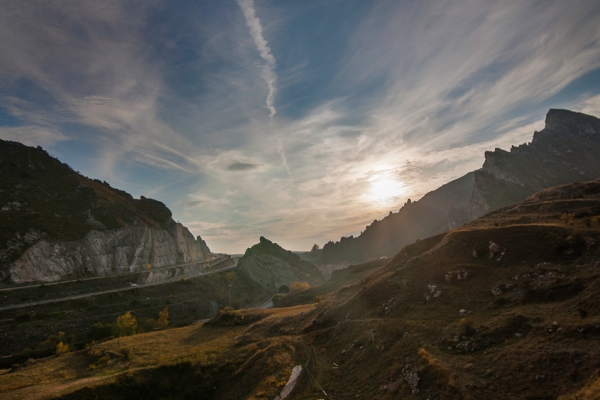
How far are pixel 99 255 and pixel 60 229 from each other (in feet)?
53.6

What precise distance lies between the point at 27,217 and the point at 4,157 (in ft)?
160

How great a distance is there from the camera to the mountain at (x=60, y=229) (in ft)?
303

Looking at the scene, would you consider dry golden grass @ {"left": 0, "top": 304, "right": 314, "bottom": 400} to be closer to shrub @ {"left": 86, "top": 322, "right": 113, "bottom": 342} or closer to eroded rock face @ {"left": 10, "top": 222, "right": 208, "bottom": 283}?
shrub @ {"left": 86, "top": 322, "right": 113, "bottom": 342}

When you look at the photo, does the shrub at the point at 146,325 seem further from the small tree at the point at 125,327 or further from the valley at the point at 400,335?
the small tree at the point at 125,327

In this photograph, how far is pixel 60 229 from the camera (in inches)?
4220

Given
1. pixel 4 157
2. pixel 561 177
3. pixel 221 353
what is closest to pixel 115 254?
pixel 4 157

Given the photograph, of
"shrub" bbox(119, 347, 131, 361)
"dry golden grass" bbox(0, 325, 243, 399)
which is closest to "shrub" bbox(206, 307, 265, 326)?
"dry golden grass" bbox(0, 325, 243, 399)

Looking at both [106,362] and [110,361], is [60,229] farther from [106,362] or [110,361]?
[110,361]

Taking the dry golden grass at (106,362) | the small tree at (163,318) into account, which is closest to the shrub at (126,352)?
the dry golden grass at (106,362)

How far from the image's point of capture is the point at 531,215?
4003 cm

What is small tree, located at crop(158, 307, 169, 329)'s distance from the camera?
256 ft

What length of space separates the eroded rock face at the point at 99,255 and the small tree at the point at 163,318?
41702 mm

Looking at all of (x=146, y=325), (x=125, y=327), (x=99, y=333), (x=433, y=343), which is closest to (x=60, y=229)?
(x=146, y=325)

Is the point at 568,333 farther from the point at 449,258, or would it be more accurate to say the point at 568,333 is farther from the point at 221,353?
the point at 221,353
